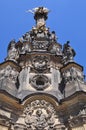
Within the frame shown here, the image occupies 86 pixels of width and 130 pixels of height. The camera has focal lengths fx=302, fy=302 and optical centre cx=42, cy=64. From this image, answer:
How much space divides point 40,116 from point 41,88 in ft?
9.28

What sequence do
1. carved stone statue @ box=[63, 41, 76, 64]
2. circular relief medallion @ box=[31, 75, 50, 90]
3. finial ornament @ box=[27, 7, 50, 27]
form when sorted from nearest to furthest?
circular relief medallion @ box=[31, 75, 50, 90] < carved stone statue @ box=[63, 41, 76, 64] < finial ornament @ box=[27, 7, 50, 27]

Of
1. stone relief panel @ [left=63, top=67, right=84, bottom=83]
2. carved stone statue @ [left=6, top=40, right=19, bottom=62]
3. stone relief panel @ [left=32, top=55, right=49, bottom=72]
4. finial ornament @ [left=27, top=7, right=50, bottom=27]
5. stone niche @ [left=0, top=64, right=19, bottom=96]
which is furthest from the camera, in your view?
finial ornament @ [left=27, top=7, right=50, bottom=27]

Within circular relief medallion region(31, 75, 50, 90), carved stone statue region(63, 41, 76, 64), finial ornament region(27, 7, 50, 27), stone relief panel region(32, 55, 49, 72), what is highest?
finial ornament region(27, 7, 50, 27)

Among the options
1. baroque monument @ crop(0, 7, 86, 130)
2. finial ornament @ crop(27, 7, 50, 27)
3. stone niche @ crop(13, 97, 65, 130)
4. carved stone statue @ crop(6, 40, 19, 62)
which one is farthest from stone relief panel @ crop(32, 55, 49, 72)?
finial ornament @ crop(27, 7, 50, 27)

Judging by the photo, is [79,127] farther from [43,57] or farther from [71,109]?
[43,57]

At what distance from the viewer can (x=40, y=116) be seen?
17.0 metres

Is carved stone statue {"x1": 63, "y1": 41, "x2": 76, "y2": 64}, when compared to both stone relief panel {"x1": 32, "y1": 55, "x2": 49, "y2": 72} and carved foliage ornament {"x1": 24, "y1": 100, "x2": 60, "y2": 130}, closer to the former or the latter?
stone relief panel {"x1": 32, "y1": 55, "x2": 49, "y2": 72}

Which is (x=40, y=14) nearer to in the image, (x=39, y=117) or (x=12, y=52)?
(x=12, y=52)

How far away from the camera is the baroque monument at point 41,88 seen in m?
16.5

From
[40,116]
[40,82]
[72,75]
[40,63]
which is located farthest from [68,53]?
[40,116]

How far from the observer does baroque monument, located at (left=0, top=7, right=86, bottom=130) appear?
54.1 feet

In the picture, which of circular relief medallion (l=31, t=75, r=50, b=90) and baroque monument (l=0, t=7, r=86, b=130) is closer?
baroque monument (l=0, t=7, r=86, b=130)

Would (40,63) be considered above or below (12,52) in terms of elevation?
below

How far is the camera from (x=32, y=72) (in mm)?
21156
